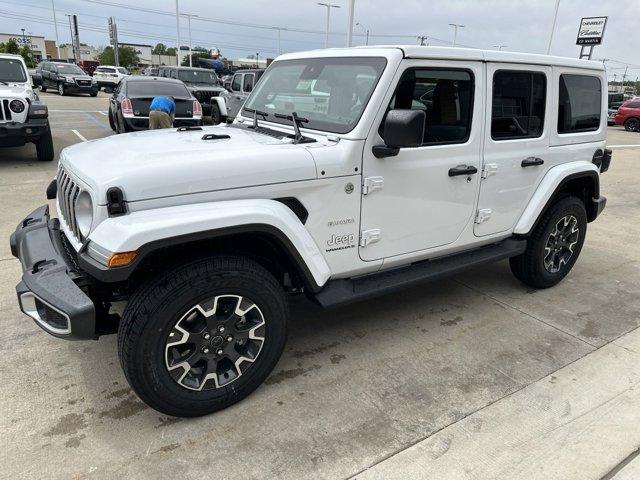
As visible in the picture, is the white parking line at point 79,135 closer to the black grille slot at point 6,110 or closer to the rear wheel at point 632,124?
the black grille slot at point 6,110

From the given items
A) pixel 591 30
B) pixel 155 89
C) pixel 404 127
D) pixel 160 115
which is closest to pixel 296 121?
pixel 404 127

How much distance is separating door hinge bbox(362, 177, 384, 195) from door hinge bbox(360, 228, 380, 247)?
0.25 m

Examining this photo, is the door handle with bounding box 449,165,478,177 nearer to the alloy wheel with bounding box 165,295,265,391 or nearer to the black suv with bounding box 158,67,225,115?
the alloy wheel with bounding box 165,295,265,391

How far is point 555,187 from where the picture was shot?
393cm

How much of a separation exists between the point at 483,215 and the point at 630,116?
24.2 meters

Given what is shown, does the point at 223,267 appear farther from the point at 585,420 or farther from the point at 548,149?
the point at 548,149

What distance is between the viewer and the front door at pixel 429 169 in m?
2.97

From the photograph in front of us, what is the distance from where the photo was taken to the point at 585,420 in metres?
2.75

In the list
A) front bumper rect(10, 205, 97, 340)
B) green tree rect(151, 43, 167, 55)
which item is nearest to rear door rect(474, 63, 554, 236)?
front bumper rect(10, 205, 97, 340)

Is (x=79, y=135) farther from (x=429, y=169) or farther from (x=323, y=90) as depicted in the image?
(x=429, y=169)

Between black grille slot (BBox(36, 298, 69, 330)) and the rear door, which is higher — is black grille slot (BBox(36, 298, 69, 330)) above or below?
below

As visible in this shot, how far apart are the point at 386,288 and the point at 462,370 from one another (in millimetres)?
745

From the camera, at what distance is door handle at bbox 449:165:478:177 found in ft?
10.7

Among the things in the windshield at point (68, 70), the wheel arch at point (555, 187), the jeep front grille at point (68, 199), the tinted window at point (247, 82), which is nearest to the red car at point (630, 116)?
the tinted window at point (247, 82)
